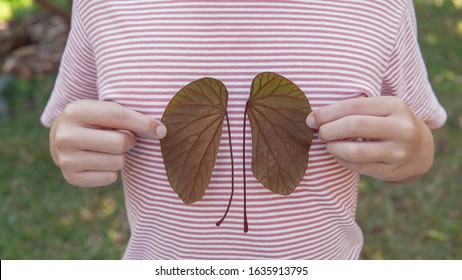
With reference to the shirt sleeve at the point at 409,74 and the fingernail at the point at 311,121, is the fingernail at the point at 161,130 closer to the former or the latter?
the fingernail at the point at 311,121

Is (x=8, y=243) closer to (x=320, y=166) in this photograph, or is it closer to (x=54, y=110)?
(x=54, y=110)

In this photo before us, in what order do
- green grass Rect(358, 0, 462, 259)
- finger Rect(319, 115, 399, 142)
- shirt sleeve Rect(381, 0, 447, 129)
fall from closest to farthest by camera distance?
finger Rect(319, 115, 399, 142) → shirt sleeve Rect(381, 0, 447, 129) → green grass Rect(358, 0, 462, 259)

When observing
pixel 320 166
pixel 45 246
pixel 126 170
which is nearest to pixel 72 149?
pixel 126 170

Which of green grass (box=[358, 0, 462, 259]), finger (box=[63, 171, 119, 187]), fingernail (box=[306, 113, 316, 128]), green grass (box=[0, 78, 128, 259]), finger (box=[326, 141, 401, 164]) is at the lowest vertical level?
green grass (box=[0, 78, 128, 259])

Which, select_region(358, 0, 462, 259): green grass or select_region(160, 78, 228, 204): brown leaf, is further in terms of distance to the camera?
select_region(358, 0, 462, 259): green grass

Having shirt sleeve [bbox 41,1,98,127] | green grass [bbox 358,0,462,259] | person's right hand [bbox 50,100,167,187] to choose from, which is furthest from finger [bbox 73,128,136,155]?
green grass [bbox 358,0,462,259]

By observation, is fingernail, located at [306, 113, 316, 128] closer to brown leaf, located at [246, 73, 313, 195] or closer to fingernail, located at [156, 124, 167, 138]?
brown leaf, located at [246, 73, 313, 195]
